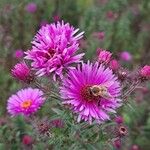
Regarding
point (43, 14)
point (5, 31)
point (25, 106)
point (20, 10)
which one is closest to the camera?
point (25, 106)

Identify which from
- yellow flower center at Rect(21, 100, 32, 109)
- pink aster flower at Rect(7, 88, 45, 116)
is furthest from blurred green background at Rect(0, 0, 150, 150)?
yellow flower center at Rect(21, 100, 32, 109)

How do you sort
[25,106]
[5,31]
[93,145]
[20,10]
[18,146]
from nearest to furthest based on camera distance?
1. [93,145]
2. [25,106]
3. [18,146]
4. [5,31]
5. [20,10]

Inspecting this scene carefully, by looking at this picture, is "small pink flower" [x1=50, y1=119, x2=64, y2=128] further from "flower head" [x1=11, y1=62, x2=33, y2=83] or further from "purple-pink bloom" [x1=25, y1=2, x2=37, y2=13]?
"purple-pink bloom" [x1=25, y1=2, x2=37, y2=13]

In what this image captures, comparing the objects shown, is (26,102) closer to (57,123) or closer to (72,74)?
→ (57,123)

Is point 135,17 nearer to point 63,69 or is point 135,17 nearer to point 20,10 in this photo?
point 20,10

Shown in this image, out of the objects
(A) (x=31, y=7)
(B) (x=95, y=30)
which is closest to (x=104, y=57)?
(B) (x=95, y=30)

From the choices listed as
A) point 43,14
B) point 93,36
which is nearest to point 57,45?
point 93,36

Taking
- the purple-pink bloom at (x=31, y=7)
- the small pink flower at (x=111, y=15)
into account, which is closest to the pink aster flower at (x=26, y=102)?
the small pink flower at (x=111, y=15)
